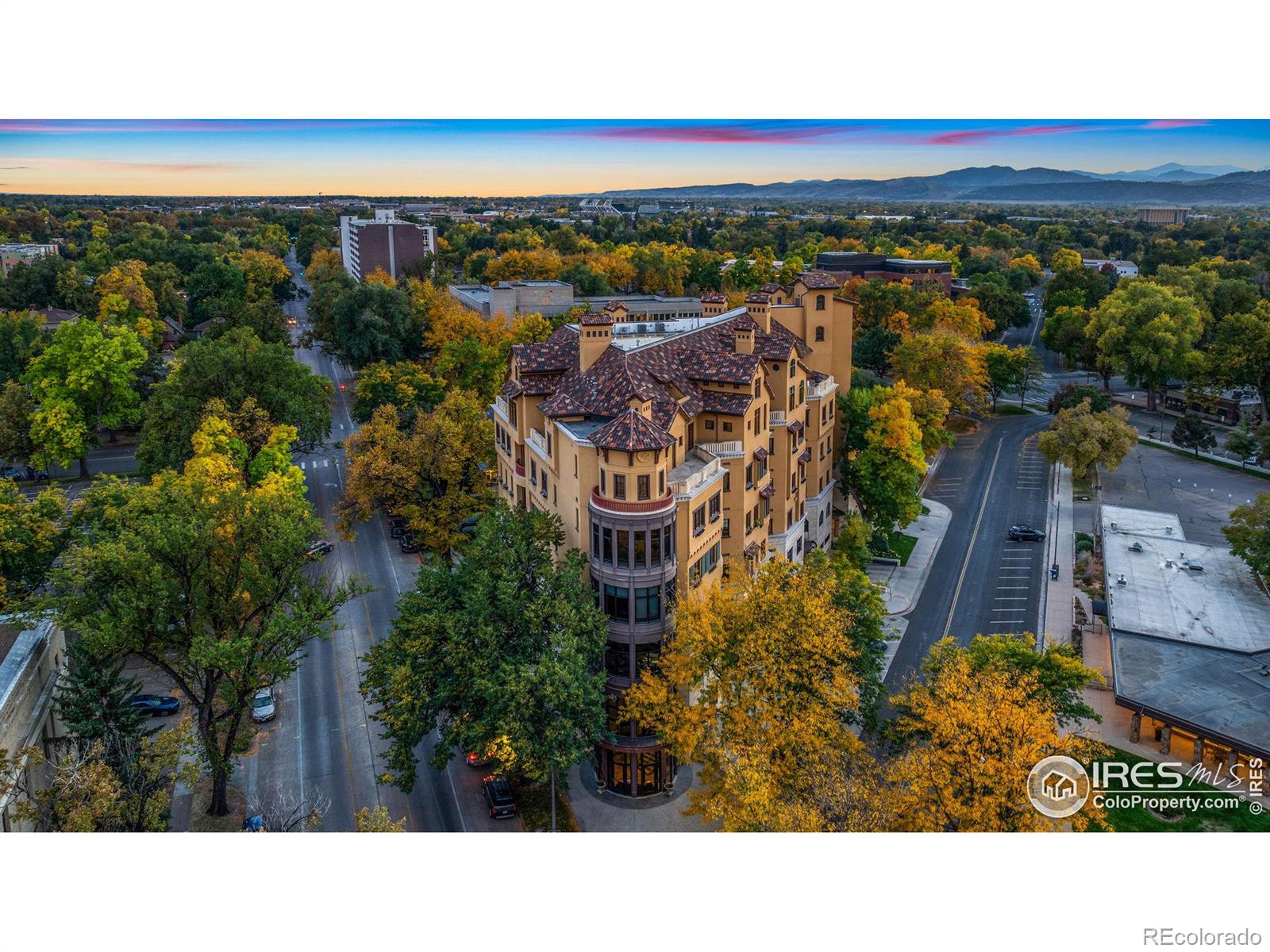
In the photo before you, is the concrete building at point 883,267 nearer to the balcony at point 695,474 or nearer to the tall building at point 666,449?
the tall building at point 666,449

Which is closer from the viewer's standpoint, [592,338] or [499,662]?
[499,662]

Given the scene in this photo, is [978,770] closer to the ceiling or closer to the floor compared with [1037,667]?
closer to the ceiling

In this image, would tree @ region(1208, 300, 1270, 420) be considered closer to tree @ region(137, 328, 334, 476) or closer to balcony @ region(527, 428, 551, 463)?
balcony @ region(527, 428, 551, 463)

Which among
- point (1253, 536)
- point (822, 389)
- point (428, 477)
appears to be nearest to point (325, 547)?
point (428, 477)

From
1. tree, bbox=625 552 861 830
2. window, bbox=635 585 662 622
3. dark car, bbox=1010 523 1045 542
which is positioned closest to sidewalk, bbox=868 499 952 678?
dark car, bbox=1010 523 1045 542

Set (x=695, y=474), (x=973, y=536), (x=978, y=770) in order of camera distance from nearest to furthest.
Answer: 1. (x=978, y=770)
2. (x=695, y=474)
3. (x=973, y=536)

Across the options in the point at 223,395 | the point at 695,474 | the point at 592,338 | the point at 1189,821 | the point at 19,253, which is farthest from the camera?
the point at 19,253

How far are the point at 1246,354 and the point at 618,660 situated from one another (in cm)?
5965

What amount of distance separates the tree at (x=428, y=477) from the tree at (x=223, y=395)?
30.7ft

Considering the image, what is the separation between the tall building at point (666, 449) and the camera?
24000mm

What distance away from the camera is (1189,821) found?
23.8 metres

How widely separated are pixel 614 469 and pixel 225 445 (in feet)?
78.1

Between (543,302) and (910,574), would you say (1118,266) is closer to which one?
(543,302)

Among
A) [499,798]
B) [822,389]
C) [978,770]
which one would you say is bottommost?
[499,798]
